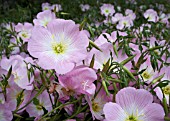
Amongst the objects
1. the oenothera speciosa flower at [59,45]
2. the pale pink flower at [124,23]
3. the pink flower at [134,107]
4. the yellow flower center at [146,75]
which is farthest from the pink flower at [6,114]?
the pale pink flower at [124,23]

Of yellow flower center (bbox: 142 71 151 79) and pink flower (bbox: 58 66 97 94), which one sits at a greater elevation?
pink flower (bbox: 58 66 97 94)

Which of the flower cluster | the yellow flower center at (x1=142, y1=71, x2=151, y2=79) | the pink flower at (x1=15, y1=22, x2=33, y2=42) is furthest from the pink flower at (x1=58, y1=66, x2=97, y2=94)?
the pink flower at (x1=15, y1=22, x2=33, y2=42)

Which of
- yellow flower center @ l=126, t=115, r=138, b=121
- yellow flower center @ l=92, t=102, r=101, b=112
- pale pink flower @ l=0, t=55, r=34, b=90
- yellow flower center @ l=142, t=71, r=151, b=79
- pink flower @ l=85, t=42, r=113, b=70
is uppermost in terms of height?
pink flower @ l=85, t=42, r=113, b=70

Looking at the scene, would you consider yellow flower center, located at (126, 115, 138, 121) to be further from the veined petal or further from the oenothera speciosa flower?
the oenothera speciosa flower

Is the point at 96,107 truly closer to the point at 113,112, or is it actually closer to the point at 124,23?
the point at 113,112

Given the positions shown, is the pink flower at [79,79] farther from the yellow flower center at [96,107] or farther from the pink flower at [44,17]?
the pink flower at [44,17]

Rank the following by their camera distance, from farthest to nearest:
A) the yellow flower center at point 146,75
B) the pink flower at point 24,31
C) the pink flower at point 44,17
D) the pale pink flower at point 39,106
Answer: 1. the pink flower at point 24,31
2. the pink flower at point 44,17
3. the yellow flower center at point 146,75
4. the pale pink flower at point 39,106

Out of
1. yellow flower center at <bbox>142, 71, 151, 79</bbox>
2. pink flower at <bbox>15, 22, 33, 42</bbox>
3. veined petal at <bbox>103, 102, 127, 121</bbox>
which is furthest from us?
pink flower at <bbox>15, 22, 33, 42</bbox>
